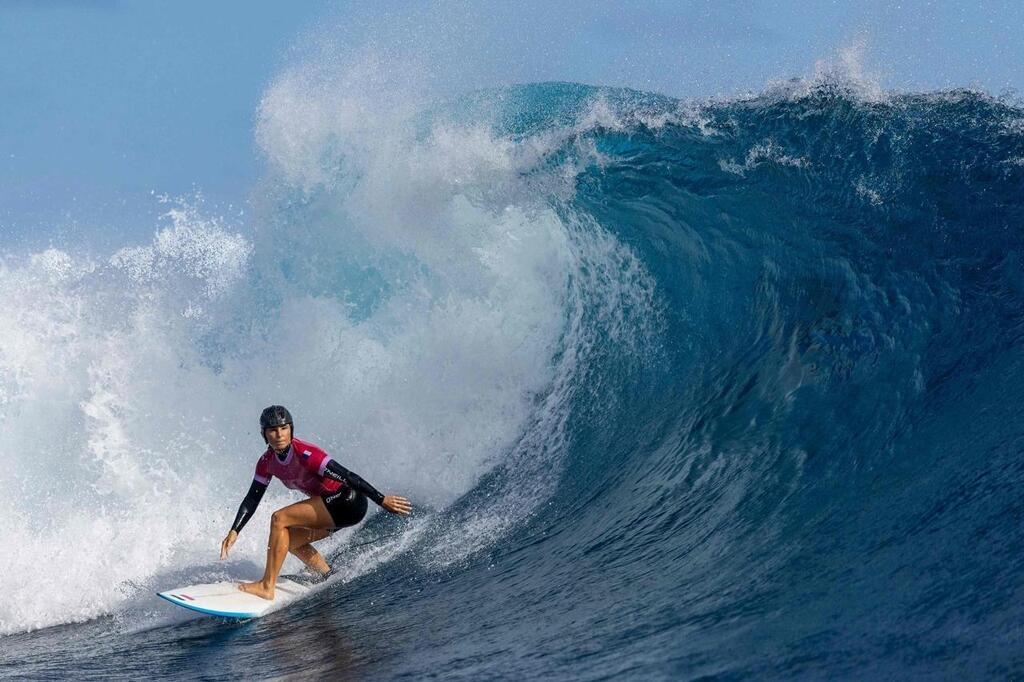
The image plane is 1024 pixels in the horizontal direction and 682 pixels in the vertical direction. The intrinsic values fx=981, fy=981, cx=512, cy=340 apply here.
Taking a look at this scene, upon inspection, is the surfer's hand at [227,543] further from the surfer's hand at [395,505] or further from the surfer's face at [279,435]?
the surfer's hand at [395,505]

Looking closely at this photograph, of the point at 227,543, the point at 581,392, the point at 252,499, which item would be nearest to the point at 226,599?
the point at 227,543

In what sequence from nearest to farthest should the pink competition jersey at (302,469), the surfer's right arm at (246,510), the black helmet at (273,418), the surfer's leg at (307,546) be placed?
1. the black helmet at (273,418)
2. the surfer's right arm at (246,510)
3. the pink competition jersey at (302,469)
4. the surfer's leg at (307,546)

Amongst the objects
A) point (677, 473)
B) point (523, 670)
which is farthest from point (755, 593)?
point (677, 473)

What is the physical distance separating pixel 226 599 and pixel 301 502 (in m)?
0.80

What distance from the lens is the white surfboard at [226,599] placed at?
6.36m

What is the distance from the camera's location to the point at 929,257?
26.8 feet

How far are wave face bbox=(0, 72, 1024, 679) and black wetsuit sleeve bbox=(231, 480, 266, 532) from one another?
2.33 feet

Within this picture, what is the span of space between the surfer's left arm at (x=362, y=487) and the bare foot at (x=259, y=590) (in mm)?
831

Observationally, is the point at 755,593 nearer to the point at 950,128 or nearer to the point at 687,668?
the point at 687,668

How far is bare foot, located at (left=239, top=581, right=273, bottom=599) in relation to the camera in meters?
6.56

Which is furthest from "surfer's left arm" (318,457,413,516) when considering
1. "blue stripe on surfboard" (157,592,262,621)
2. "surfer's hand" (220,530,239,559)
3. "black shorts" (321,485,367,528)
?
"blue stripe on surfboard" (157,592,262,621)

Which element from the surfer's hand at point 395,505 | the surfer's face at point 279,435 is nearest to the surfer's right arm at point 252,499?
the surfer's face at point 279,435

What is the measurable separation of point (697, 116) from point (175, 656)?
26.7 feet

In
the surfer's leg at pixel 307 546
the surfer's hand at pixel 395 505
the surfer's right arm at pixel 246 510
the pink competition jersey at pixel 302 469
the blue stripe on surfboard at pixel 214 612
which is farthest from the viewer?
the surfer's leg at pixel 307 546
